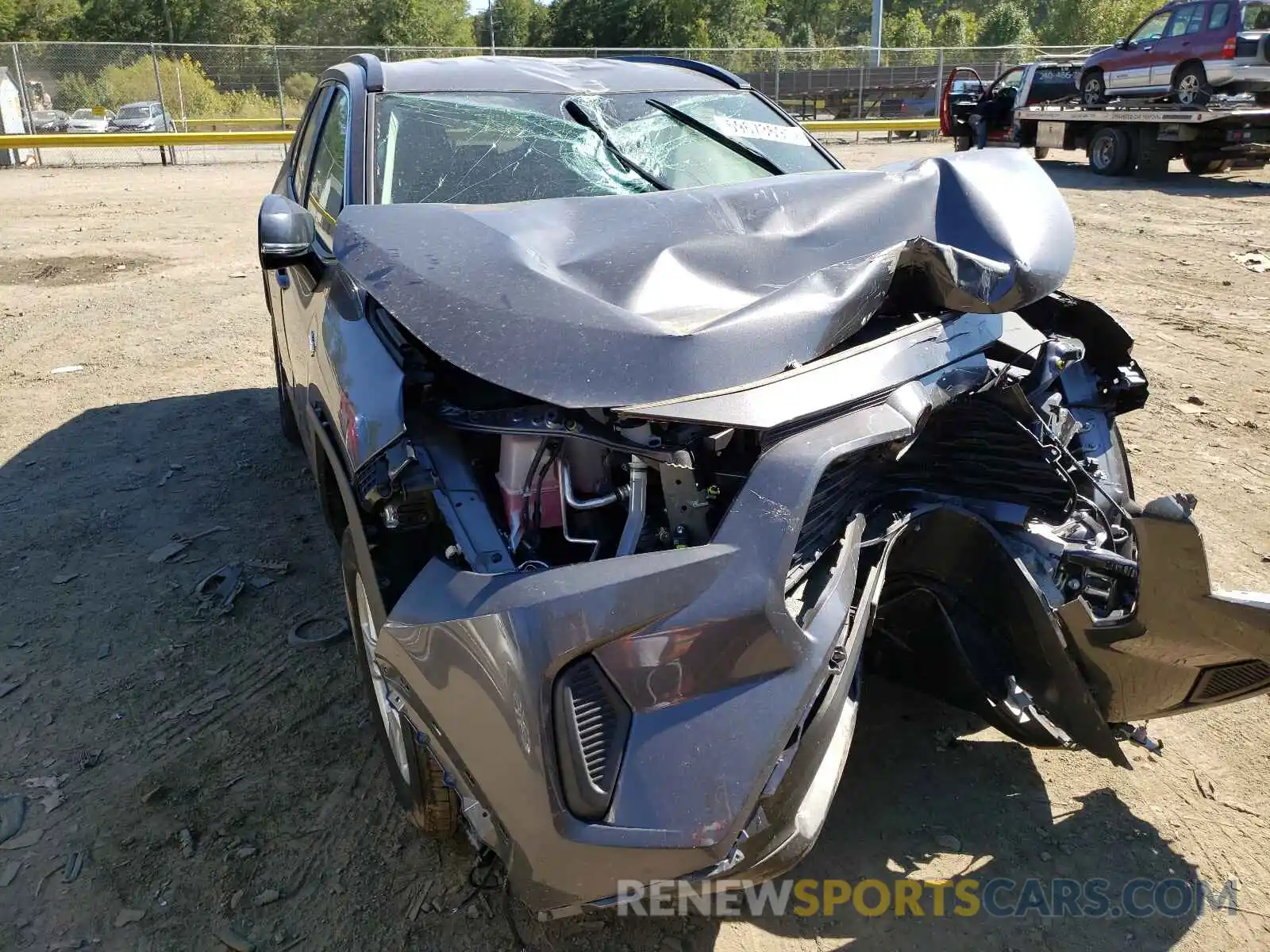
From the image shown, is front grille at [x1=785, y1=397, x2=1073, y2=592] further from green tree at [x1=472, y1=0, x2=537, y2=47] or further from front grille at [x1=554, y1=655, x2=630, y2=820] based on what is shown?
green tree at [x1=472, y1=0, x2=537, y2=47]

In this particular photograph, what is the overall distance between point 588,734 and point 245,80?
28.9 m

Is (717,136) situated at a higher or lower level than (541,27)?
lower

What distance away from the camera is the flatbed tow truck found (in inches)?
539

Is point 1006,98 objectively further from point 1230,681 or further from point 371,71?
point 1230,681

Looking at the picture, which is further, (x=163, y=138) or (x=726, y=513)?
(x=163, y=138)

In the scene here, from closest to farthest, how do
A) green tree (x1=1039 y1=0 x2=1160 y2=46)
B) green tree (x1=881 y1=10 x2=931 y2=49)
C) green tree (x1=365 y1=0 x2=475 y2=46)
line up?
1. green tree (x1=1039 y1=0 x2=1160 y2=46)
2. green tree (x1=365 y1=0 x2=475 y2=46)
3. green tree (x1=881 y1=10 x2=931 y2=49)

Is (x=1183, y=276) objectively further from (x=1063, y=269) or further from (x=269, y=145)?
(x=269, y=145)

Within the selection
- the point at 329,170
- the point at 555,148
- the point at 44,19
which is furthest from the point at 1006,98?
the point at 44,19

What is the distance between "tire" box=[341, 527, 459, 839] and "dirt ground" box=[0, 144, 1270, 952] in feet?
0.57

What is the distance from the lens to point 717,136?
3.99 m

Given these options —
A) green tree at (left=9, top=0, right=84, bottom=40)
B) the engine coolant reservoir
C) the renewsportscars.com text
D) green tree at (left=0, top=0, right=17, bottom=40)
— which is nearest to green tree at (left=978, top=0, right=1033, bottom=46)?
green tree at (left=9, top=0, right=84, bottom=40)

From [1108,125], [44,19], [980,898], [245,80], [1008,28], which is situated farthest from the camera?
[1008,28]

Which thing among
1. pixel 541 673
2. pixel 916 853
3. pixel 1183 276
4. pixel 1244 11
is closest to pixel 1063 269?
pixel 916 853

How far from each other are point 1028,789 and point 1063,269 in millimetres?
1528
